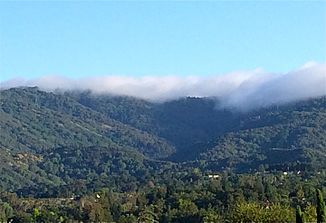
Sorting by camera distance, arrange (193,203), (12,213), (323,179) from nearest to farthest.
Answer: (193,203) < (12,213) < (323,179)

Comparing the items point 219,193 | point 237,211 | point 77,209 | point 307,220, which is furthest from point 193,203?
point 307,220

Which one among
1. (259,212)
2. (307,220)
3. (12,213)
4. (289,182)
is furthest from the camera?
(289,182)

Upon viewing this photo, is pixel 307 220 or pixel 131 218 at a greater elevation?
pixel 307 220

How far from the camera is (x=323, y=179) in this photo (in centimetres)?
18488

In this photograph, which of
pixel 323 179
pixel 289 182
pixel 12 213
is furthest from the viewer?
pixel 323 179

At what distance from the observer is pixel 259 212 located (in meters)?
99.8

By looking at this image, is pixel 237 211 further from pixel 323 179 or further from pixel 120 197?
pixel 323 179

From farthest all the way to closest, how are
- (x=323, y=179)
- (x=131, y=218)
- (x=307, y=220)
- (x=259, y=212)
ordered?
(x=323, y=179), (x=131, y=218), (x=259, y=212), (x=307, y=220)

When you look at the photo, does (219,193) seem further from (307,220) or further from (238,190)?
(307,220)

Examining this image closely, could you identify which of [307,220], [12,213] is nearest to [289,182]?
[12,213]

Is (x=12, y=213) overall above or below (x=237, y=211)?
below

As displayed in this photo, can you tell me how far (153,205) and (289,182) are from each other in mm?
43518

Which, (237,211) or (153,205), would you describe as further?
(153,205)

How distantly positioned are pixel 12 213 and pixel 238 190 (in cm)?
5116
